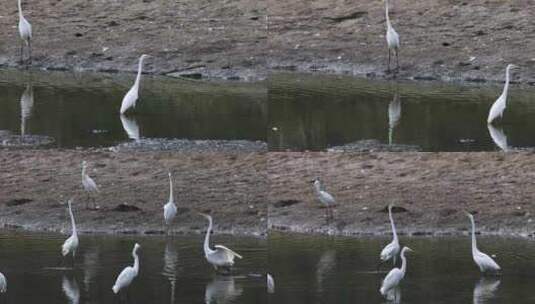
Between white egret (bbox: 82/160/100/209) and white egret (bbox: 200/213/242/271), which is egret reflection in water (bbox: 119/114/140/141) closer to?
white egret (bbox: 200/213/242/271)

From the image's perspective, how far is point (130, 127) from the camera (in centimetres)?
1191

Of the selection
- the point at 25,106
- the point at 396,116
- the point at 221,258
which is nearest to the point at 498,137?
the point at 396,116

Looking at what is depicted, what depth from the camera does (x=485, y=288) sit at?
1029 centimetres

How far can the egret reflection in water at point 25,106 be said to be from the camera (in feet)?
39.3

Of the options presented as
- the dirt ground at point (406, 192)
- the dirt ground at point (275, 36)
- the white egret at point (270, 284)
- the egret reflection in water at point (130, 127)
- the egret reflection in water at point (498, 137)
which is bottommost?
the dirt ground at point (406, 192)

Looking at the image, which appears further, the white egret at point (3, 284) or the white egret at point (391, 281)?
the white egret at point (3, 284)

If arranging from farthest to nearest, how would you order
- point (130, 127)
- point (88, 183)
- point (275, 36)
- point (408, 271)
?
point (275, 36)
point (88, 183)
point (130, 127)
point (408, 271)

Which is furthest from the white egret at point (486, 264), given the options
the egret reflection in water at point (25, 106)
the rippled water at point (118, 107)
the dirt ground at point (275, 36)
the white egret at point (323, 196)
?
the egret reflection in water at point (25, 106)

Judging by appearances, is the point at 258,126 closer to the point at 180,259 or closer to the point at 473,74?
the point at 180,259

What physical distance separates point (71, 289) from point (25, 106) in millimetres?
3184

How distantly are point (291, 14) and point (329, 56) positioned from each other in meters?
2.08

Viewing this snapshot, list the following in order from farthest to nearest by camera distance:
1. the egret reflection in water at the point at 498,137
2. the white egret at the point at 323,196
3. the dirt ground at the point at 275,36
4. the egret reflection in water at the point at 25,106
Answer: the dirt ground at the point at 275,36, the white egret at the point at 323,196, the egret reflection in water at the point at 25,106, the egret reflection in water at the point at 498,137

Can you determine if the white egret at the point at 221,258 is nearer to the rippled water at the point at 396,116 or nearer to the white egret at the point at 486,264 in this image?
the rippled water at the point at 396,116

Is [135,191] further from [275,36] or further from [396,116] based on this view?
[396,116]
